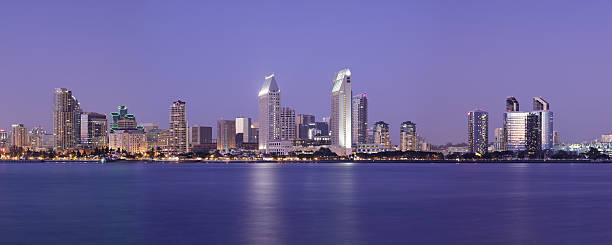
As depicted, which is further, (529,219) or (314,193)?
(314,193)

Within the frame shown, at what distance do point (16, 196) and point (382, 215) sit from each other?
44.1m

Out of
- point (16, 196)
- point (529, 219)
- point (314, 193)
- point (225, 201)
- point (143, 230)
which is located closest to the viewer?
point (143, 230)

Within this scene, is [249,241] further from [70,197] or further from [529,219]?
[70,197]

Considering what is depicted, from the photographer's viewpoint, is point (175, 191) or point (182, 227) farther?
point (175, 191)

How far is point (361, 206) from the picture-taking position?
6525cm

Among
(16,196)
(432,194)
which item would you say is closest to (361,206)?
(432,194)

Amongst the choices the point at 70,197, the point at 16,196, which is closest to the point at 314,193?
the point at 70,197

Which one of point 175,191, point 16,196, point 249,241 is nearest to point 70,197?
point 16,196

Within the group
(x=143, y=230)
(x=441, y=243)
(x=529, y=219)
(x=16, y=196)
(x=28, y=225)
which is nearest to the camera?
(x=441, y=243)

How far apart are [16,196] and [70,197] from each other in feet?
23.5

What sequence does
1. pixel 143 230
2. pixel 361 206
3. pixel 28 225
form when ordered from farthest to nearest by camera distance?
pixel 361 206 < pixel 28 225 < pixel 143 230

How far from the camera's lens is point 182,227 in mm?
47344

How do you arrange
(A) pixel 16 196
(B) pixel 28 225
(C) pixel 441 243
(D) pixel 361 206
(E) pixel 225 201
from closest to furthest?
(C) pixel 441 243, (B) pixel 28 225, (D) pixel 361 206, (E) pixel 225 201, (A) pixel 16 196

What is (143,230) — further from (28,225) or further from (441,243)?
(441,243)
